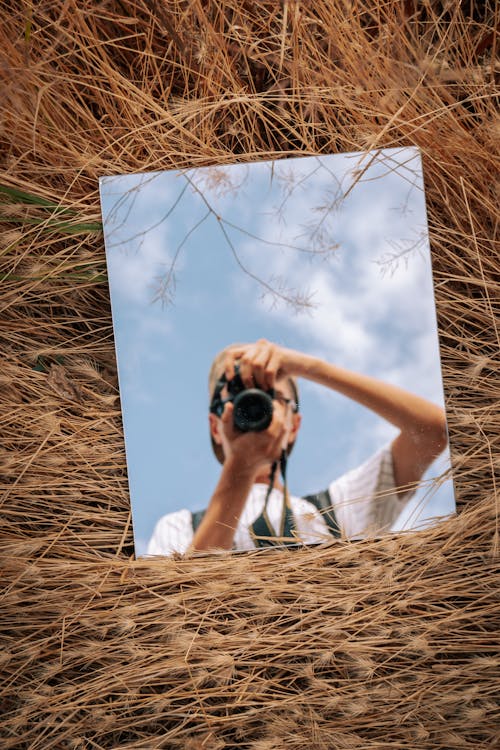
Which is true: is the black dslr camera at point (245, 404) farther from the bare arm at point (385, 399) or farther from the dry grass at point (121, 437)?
the dry grass at point (121, 437)

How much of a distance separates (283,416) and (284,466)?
0.09m

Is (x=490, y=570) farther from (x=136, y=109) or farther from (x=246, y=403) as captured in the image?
(x=136, y=109)

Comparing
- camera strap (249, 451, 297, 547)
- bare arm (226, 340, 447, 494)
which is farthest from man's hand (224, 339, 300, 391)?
camera strap (249, 451, 297, 547)

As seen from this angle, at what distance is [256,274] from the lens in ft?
4.34

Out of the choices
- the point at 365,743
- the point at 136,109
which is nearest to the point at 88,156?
the point at 136,109

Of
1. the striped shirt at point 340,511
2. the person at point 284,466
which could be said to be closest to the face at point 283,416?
the person at point 284,466

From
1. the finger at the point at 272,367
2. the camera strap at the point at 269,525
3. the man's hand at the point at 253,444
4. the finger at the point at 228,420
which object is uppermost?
the finger at the point at 272,367

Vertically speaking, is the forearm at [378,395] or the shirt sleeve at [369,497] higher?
the forearm at [378,395]

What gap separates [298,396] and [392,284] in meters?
0.28

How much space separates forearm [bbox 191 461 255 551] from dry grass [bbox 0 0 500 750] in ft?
0.20

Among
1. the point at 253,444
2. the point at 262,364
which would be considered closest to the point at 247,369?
the point at 262,364

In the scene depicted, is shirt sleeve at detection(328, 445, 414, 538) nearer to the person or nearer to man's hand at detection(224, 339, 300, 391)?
the person

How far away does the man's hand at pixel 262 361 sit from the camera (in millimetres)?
1318

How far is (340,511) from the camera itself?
132 centimetres
